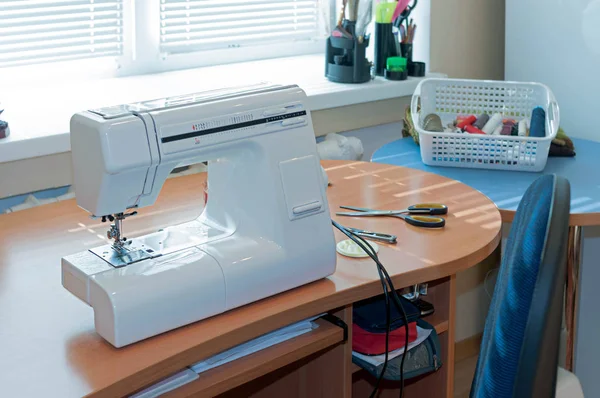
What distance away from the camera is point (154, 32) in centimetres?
228

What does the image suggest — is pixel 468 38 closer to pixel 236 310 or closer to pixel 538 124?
pixel 538 124

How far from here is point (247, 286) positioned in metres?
1.19

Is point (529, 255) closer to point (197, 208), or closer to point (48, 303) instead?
point (48, 303)

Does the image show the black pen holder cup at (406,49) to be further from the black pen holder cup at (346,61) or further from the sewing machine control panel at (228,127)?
the sewing machine control panel at (228,127)

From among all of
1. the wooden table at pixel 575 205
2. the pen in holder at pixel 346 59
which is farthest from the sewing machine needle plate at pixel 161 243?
the pen in holder at pixel 346 59

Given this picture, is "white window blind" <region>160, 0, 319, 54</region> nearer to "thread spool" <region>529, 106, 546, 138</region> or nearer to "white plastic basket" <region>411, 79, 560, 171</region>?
"white plastic basket" <region>411, 79, 560, 171</region>

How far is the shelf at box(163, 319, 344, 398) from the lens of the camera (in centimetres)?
115

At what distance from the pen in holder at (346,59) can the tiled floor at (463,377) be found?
3.15 feet

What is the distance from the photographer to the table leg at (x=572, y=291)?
184cm

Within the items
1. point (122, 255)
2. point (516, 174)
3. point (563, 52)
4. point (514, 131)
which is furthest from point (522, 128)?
point (122, 255)

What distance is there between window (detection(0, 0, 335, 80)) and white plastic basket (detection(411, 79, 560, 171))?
0.52 m

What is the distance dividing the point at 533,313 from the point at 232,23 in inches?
76.5

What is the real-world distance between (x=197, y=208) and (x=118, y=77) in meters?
0.82

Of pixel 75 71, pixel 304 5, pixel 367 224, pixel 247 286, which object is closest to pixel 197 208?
pixel 367 224
